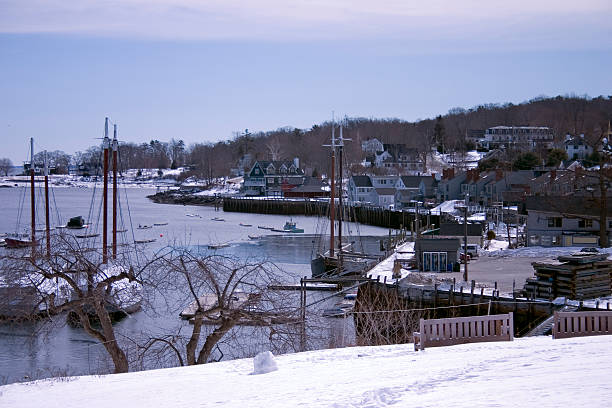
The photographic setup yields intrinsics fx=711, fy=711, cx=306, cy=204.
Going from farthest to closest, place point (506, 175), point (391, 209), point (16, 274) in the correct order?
point (391, 209), point (506, 175), point (16, 274)

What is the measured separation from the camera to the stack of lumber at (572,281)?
26.1 metres

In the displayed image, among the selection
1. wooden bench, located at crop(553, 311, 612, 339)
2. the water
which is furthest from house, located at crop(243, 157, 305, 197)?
wooden bench, located at crop(553, 311, 612, 339)

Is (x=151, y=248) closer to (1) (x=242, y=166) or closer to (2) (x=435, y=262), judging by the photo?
(2) (x=435, y=262)

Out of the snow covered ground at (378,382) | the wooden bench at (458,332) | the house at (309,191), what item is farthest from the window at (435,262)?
the house at (309,191)

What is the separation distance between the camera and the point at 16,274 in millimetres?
16156

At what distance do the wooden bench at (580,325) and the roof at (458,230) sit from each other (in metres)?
31.8

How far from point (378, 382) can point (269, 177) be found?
4824 inches

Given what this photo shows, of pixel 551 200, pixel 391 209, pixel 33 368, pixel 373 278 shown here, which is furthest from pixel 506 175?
pixel 33 368

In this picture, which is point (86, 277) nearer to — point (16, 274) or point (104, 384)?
point (16, 274)

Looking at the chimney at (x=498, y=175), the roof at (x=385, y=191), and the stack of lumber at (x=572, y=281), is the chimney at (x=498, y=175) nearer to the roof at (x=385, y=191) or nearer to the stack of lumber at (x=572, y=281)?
the roof at (x=385, y=191)

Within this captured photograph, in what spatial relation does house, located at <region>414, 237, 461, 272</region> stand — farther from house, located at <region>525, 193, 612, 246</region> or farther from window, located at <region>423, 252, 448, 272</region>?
house, located at <region>525, 193, 612, 246</region>

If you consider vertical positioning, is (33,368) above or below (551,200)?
below

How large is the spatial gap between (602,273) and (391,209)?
216 feet

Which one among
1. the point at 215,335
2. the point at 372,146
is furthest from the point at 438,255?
the point at 372,146
